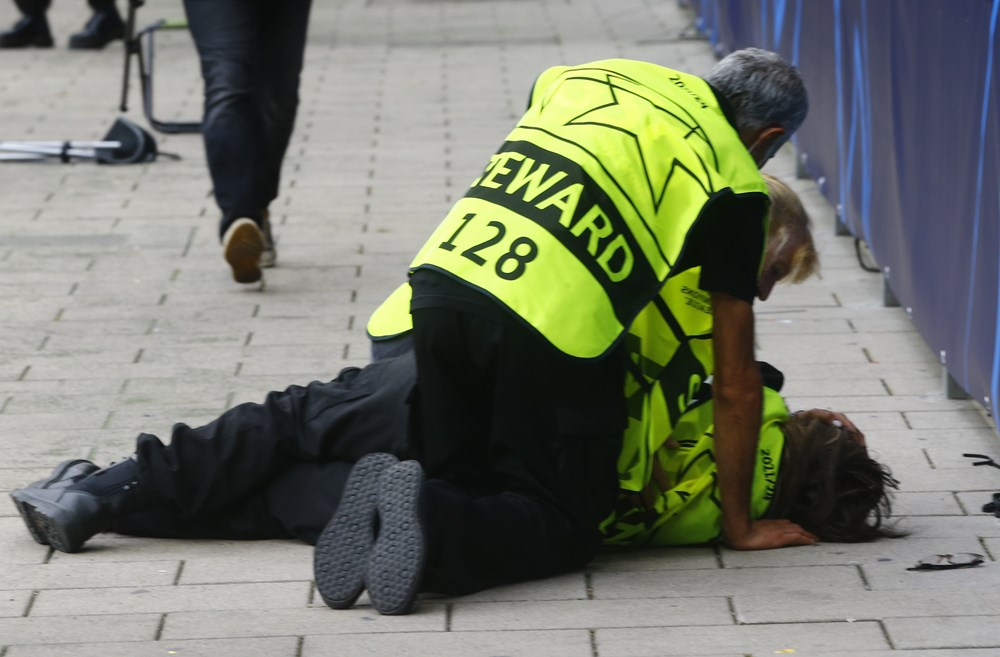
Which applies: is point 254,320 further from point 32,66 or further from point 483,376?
point 32,66

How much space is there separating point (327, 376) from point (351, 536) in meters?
1.79

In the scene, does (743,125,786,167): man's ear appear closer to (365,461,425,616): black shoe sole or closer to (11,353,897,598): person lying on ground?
(11,353,897,598): person lying on ground

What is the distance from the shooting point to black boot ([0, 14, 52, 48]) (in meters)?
11.4

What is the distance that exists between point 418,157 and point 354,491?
4969 mm

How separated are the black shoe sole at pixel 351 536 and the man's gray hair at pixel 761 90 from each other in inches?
41.3

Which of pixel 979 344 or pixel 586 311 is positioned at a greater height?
pixel 586 311

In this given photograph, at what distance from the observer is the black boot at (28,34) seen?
449 inches

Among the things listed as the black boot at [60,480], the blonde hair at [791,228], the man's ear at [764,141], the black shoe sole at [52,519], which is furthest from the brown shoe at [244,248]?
the man's ear at [764,141]

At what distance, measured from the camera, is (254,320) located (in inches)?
224

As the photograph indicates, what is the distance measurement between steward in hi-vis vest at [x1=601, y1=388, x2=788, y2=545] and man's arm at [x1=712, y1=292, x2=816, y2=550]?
3.2 inches

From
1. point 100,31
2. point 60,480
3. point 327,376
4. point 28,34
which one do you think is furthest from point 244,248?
point 28,34

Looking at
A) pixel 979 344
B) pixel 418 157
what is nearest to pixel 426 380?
pixel 979 344

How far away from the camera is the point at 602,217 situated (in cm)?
338

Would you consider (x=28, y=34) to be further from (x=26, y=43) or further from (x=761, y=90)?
(x=761, y=90)
